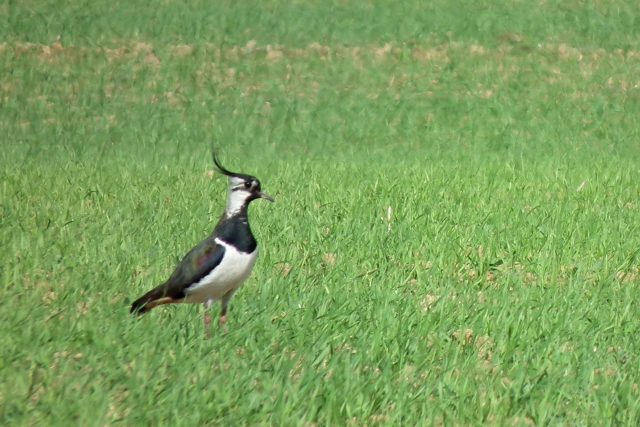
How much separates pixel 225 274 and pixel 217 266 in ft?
0.21

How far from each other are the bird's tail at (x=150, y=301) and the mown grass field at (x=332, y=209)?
10 cm

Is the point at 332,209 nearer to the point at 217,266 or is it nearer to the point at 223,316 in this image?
the point at 223,316

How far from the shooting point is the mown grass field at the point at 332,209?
5.58m

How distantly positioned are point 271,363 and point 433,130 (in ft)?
52.4

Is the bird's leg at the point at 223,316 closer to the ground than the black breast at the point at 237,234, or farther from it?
closer to the ground

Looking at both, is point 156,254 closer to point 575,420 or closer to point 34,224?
point 34,224

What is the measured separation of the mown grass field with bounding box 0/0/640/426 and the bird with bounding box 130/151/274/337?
5.8 inches

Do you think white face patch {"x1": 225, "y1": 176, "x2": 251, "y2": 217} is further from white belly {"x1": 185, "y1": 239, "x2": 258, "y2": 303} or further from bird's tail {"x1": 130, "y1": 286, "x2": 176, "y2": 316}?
bird's tail {"x1": 130, "y1": 286, "x2": 176, "y2": 316}

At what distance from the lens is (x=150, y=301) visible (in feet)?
21.0

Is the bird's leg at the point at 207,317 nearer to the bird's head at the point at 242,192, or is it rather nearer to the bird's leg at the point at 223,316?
the bird's leg at the point at 223,316

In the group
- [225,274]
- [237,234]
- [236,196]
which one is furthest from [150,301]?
[236,196]

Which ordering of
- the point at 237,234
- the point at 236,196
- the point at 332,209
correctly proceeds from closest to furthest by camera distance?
the point at 237,234
the point at 236,196
the point at 332,209

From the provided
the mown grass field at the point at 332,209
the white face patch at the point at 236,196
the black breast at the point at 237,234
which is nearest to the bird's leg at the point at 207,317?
the mown grass field at the point at 332,209

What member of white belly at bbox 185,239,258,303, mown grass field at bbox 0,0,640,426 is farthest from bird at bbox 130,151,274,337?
mown grass field at bbox 0,0,640,426
